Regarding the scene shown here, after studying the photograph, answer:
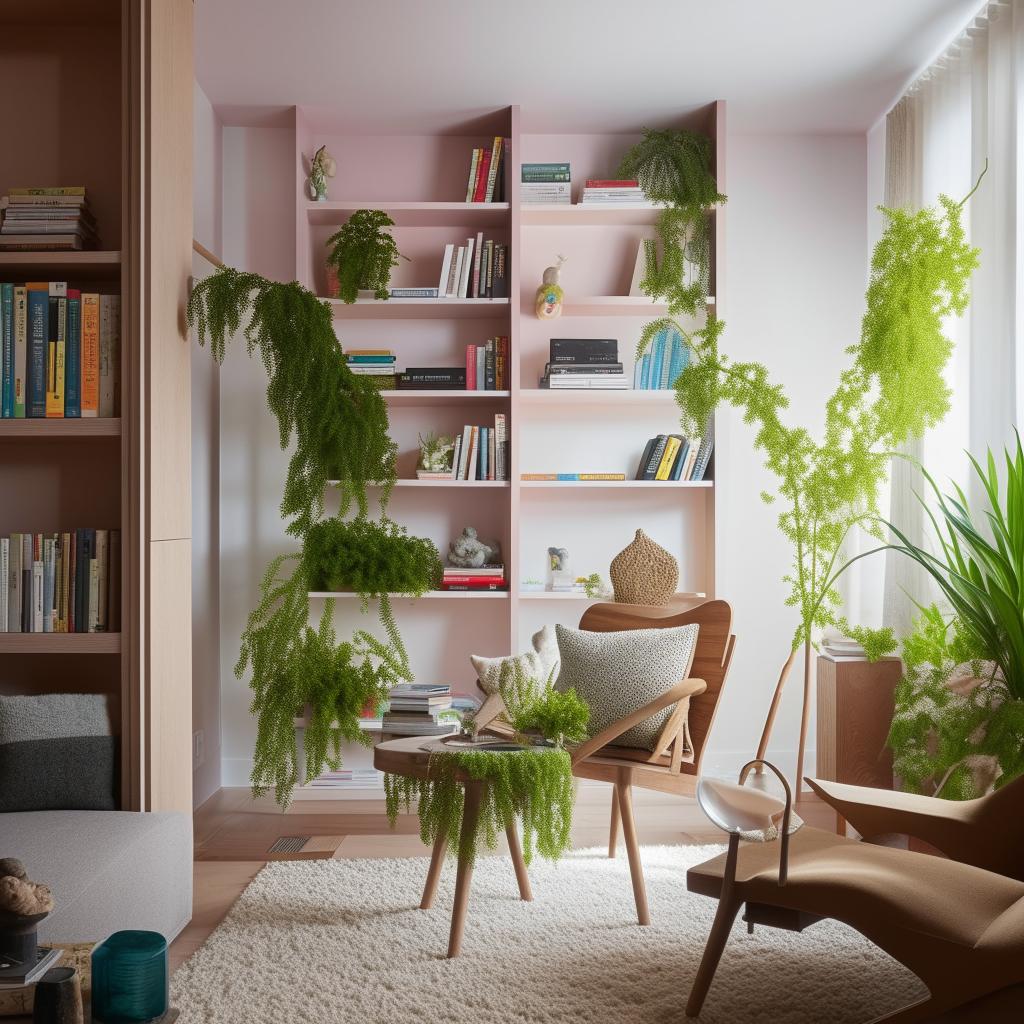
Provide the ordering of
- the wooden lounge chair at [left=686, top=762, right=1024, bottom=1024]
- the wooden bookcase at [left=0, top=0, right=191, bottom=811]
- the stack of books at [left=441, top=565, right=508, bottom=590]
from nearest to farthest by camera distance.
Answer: the wooden lounge chair at [left=686, top=762, right=1024, bottom=1024]
the wooden bookcase at [left=0, top=0, right=191, bottom=811]
the stack of books at [left=441, top=565, right=508, bottom=590]

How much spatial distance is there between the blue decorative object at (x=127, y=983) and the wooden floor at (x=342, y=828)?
1571 millimetres

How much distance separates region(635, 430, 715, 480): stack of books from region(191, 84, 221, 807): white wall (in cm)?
191

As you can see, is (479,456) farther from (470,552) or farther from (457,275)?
(457,275)

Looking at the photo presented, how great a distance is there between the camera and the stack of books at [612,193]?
4.37 m

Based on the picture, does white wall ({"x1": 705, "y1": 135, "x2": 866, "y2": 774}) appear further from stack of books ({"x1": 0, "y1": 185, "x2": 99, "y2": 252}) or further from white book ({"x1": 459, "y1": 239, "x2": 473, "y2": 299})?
stack of books ({"x1": 0, "y1": 185, "x2": 99, "y2": 252})

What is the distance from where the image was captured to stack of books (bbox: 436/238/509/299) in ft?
14.3

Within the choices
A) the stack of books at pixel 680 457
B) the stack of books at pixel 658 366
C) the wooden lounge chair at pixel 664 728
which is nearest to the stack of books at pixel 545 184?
the stack of books at pixel 658 366

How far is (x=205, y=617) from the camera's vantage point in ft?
14.1

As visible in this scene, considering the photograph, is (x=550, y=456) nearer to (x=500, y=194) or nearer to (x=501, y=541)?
(x=501, y=541)

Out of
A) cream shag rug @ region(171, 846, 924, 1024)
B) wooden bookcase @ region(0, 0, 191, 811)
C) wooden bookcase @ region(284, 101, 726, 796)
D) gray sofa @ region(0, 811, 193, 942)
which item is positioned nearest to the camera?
gray sofa @ region(0, 811, 193, 942)

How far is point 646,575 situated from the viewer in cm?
363

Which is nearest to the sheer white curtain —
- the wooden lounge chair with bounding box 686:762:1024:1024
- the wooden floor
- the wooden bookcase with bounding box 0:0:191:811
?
the wooden floor

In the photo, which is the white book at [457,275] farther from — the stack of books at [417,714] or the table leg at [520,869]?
the table leg at [520,869]

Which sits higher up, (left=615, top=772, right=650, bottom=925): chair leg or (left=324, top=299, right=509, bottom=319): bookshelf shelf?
(left=324, top=299, right=509, bottom=319): bookshelf shelf
